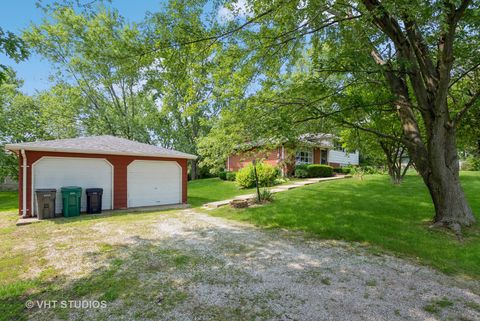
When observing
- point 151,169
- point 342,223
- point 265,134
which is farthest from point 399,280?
point 151,169

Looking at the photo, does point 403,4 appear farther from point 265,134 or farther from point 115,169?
point 115,169

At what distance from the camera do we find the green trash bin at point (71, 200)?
8.93m

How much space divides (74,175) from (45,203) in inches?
55.3

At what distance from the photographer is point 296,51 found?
8.01m

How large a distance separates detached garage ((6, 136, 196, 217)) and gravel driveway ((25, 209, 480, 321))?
4.65 meters

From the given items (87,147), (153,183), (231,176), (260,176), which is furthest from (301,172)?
(87,147)

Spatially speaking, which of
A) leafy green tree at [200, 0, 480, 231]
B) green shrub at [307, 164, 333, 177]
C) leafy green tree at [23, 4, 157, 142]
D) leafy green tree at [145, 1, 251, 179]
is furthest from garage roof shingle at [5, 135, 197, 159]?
green shrub at [307, 164, 333, 177]

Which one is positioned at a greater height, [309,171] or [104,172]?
[104,172]

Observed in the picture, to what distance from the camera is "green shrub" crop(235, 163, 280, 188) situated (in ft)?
51.2

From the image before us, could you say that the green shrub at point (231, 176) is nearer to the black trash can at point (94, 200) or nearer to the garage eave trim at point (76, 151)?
the garage eave trim at point (76, 151)

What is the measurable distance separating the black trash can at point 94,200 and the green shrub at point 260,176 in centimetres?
856

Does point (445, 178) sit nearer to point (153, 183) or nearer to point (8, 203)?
point (153, 183)

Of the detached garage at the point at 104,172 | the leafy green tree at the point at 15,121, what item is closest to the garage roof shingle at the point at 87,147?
the detached garage at the point at 104,172

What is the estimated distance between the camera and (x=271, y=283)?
377 centimetres
